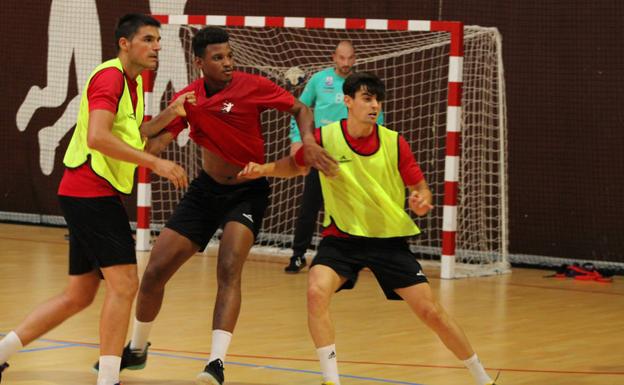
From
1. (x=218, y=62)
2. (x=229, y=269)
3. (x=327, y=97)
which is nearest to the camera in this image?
(x=229, y=269)

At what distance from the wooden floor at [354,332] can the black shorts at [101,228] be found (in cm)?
100

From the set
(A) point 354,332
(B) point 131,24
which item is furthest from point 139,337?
(A) point 354,332

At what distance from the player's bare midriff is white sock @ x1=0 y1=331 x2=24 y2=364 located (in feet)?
4.71

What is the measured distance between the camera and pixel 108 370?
6082 millimetres

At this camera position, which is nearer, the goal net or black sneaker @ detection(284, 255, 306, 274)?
black sneaker @ detection(284, 255, 306, 274)

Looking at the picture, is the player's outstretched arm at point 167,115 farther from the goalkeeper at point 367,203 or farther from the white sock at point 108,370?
the white sock at point 108,370

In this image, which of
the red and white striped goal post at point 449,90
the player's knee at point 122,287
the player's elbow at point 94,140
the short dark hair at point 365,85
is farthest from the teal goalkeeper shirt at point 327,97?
the player's elbow at point 94,140

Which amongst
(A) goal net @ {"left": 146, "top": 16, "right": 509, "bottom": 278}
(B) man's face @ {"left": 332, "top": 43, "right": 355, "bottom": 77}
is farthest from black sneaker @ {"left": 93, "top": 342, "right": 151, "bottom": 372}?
(A) goal net @ {"left": 146, "top": 16, "right": 509, "bottom": 278}

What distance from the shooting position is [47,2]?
634 inches

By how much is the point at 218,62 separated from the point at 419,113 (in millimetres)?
6874

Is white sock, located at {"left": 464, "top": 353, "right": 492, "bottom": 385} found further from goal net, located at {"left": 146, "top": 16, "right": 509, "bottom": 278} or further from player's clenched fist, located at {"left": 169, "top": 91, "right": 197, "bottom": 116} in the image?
goal net, located at {"left": 146, "top": 16, "right": 509, "bottom": 278}

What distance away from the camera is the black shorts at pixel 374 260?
6445 mm

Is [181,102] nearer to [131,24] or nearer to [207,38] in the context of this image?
[207,38]

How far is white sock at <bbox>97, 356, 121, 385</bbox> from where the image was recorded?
609 cm
